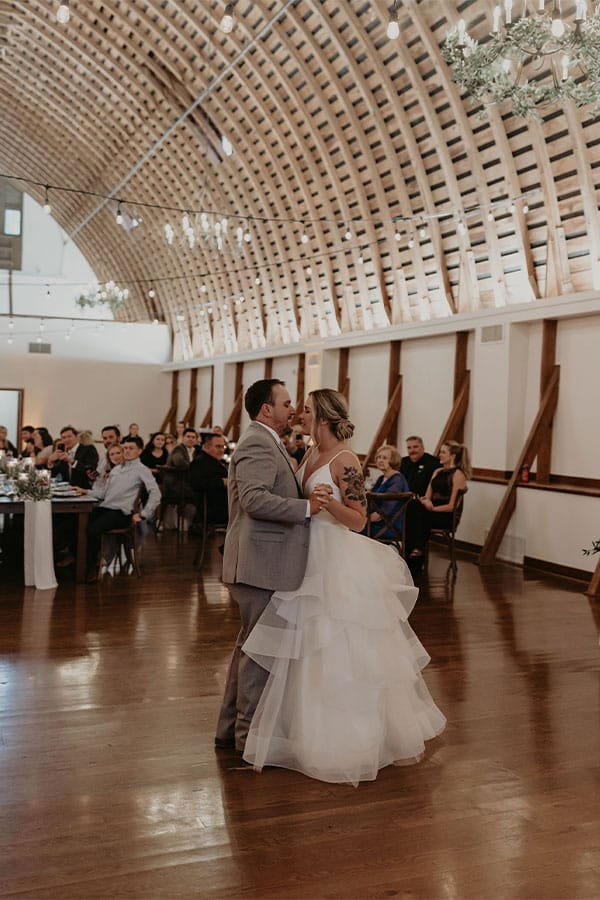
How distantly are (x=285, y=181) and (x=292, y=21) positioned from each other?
2960 mm

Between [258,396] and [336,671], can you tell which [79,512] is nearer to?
[258,396]

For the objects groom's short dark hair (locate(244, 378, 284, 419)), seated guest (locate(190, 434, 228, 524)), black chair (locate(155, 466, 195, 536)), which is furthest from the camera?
black chair (locate(155, 466, 195, 536))

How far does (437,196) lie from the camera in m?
11.2

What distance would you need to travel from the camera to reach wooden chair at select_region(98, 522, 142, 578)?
8445 mm

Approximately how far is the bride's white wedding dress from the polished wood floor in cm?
11

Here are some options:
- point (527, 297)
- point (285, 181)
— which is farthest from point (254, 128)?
point (527, 297)

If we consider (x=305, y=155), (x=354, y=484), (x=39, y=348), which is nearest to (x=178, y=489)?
(x=305, y=155)

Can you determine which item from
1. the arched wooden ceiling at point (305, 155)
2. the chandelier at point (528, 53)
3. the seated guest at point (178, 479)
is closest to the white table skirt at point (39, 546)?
the seated guest at point (178, 479)

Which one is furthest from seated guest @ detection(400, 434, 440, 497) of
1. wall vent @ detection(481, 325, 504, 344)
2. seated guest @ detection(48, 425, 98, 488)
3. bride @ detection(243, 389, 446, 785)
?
bride @ detection(243, 389, 446, 785)

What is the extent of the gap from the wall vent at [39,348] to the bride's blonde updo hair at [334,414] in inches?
679

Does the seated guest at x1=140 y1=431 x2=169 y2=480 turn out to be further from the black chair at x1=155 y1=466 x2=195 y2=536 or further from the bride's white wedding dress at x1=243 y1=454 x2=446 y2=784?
→ the bride's white wedding dress at x1=243 y1=454 x2=446 y2=784

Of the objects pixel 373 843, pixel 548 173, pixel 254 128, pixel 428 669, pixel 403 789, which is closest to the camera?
pixel 373 843

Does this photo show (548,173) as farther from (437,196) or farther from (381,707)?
(381,707)

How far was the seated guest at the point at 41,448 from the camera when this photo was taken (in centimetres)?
1230
